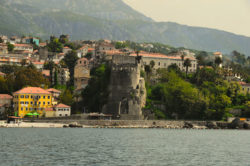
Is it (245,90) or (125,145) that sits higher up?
(245,90)

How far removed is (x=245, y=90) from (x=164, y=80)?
2233 cm

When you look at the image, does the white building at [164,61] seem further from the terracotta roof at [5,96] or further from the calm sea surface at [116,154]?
the calm sea surface at [116,154]

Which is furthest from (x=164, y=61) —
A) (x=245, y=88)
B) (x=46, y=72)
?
(x=46, y=72)

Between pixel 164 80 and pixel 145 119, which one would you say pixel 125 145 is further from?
pixel 164 80

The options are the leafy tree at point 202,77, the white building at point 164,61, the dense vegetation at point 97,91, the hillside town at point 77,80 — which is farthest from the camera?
the white building at point 164,61

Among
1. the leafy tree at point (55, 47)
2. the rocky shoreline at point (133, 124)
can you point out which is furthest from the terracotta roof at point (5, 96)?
the leafy tree at point (55, 47)

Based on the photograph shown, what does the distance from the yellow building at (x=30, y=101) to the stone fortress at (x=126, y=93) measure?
13875mm

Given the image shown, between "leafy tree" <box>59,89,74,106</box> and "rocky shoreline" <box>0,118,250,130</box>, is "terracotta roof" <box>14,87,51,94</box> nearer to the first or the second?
"leafy tree" <box>59,89,74,106</box>

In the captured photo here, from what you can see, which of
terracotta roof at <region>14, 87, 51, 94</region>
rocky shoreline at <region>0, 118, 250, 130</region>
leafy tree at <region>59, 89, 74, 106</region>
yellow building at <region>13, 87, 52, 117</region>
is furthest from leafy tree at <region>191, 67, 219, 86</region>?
terracotta roof at <region>14, 87, 51, 94</region>

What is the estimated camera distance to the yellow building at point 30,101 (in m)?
99.2

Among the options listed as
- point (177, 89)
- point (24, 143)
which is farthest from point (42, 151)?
point (177, 89)

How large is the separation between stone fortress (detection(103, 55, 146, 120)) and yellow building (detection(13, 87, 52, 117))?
1388cm

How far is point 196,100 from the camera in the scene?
99875mm

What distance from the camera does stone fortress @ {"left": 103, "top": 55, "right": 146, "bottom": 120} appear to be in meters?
97.6
